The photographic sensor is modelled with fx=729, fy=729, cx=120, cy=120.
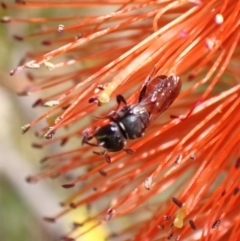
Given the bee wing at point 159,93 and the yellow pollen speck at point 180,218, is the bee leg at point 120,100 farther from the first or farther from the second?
the yellow pollen speck at point 180,218

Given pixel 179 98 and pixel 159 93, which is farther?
pixel 179 98

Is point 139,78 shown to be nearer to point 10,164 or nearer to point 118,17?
point 118,17

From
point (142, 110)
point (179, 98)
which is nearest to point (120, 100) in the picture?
point (142, 110)

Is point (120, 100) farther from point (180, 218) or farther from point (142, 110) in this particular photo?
point (180, 218)

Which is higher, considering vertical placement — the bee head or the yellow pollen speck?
the bee head

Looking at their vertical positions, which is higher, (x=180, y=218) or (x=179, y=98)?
(x=179, y=98)

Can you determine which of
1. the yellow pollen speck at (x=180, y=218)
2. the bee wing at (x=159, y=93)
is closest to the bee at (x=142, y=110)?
the bee wing at (x=159, y=93)

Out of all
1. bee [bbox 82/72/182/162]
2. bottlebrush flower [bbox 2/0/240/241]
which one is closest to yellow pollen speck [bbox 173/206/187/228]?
bottlebrush flower [bbox 2/0/240/241]

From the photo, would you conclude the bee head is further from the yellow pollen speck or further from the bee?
the yellow pollen speck

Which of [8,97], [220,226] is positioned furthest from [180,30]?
[8,97]

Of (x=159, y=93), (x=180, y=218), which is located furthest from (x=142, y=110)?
(x=180, y=218)
